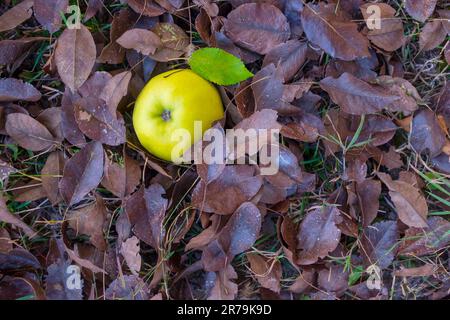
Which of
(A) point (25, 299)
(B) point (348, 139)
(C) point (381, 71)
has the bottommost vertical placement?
(A) point (25, 299)

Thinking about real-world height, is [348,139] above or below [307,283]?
above

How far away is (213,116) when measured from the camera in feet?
3.54

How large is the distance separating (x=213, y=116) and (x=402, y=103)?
40 cm

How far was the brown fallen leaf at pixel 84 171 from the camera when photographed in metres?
1.10

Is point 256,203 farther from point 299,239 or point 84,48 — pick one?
point 84,48

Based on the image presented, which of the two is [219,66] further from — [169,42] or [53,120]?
[53,120]

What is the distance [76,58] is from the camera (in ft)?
3.58

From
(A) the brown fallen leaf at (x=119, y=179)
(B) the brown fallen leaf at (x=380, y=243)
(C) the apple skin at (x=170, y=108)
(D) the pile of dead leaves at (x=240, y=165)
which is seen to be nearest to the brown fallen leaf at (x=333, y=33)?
(D) the pile of dead leaves at (x=240, y=165)

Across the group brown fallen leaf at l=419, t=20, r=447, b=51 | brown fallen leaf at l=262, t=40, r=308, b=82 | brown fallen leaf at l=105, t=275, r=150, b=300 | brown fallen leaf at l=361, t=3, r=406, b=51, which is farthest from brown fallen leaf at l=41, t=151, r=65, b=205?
brown fallen leaf at l=419, t=20, r=447, b=51

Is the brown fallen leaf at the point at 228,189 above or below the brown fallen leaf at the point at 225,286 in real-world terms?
above

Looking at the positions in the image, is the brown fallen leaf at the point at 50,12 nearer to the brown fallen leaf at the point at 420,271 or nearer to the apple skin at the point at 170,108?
the apple skin at the point at 170,108

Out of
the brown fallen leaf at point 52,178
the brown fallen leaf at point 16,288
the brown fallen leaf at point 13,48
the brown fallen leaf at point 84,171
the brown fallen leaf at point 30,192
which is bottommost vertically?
the brown fallen leaf at point 16,288

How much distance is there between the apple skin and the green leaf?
2 cm

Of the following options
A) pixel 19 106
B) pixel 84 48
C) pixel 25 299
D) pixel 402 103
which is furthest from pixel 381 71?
pixel 25 299
